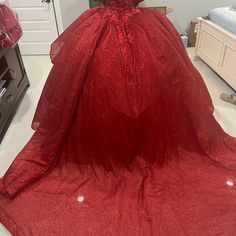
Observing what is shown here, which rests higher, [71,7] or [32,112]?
[71,7]

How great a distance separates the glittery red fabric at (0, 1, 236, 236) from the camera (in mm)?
1147

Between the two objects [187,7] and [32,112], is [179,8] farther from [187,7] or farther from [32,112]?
[32,112]

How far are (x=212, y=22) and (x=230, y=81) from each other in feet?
Result: 2.15

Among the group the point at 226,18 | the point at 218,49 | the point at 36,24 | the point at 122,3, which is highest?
the point at 122,3

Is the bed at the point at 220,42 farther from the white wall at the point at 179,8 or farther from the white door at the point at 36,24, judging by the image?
the white door at the point at 36,24

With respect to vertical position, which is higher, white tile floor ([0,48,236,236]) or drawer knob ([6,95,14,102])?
drawer knob ([6,95,14,102])

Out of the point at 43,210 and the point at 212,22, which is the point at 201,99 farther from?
the point at 212,22

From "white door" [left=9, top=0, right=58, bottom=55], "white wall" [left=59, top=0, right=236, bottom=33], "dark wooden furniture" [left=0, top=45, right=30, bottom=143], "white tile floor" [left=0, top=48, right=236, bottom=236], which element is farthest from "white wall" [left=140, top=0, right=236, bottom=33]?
"dark wooden furniture" [left=0, top=45, right=30, bottom=143]

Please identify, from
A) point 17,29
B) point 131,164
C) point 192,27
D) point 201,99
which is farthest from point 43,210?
point 192,27

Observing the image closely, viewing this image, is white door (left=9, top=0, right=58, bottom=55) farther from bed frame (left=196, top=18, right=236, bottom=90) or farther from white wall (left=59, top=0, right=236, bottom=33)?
bed frame (left=196, top=18, right=236, bottom=90)

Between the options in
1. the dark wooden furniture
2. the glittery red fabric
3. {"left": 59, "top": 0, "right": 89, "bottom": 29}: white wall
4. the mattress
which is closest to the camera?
the glittery red fabric

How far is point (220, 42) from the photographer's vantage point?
223 cm

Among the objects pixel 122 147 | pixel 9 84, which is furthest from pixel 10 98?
pixel 122 147

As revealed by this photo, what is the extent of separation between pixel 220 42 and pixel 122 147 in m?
1.52
